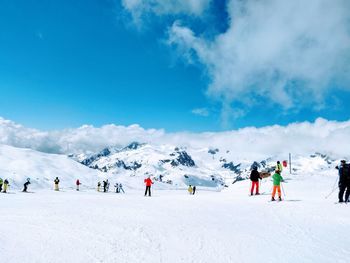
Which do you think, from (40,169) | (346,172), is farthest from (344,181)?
(40,169)

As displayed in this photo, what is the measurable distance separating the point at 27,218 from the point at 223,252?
7.40 metres

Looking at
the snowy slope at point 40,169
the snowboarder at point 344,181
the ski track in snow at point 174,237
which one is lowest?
the ski track in snow at point 174,237

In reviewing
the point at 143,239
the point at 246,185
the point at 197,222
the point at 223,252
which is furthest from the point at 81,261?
the point at 246,185

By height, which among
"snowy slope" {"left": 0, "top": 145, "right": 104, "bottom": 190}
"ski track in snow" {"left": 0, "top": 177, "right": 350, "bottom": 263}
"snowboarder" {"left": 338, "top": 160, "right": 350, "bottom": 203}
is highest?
"snowy slope" {"left": 0, "top": 145, "right": 104, "bottom": 190}

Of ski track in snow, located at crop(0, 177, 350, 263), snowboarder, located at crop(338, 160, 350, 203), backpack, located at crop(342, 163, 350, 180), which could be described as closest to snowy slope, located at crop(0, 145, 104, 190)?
ski track in snow, located at crop(0, 177, 350, 263)

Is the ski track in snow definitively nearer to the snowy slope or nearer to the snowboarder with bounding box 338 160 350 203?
the snowboarder with bounding box 338 160 350 203

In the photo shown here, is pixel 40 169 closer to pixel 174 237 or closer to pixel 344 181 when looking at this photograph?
pixel 344 181

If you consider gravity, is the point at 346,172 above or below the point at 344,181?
above

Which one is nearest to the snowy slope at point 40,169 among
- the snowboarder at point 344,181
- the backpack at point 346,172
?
the snowboarder at point 344,181

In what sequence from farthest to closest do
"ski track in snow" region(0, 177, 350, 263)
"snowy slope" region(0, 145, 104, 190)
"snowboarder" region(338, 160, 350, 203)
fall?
1. "snowy slope" region(0, 145, 104, 190)
2. "snowboarder" region(338, 160, 350, 203)
3. "ski track in snow" region(0, 177, 350, 263)

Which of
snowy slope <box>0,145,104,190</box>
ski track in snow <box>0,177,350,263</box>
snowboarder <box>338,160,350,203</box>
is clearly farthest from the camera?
snowy slope <box>0,145,104,190</box>

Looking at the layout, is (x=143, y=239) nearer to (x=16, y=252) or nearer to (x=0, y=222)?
(x=16, y=252)

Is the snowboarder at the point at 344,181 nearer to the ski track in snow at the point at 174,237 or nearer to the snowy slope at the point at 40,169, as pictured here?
the ski track in snow at the point at 174,237

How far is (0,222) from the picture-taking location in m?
11.2
